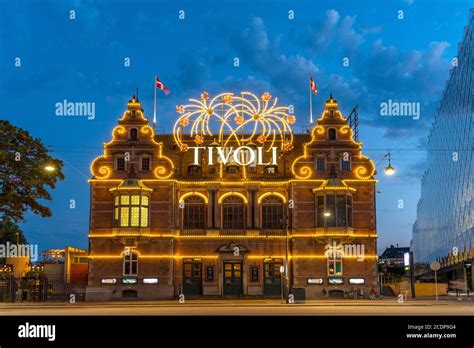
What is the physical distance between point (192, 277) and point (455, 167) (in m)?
57.7

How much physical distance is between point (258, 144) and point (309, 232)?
1059 centimetres

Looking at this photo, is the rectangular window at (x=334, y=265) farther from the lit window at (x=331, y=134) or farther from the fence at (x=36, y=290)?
the fence at (x=36, y=290)

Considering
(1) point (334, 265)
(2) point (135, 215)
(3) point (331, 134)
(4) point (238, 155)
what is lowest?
(1) point (334, 265)

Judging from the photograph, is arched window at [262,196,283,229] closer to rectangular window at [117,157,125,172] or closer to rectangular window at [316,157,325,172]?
rectangular window at [316,157,325,172]

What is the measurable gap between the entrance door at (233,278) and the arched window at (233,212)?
3.48m

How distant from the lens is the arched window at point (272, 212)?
6012 centimetres

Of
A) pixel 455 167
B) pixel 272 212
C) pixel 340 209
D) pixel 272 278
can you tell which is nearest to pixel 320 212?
pixel 340 209

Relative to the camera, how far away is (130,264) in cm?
5853

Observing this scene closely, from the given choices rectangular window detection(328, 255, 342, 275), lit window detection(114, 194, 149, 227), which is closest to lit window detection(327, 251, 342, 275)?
rectangular window detection(328, 255, 342, 275)

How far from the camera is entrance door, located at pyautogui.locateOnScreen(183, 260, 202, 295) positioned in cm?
5919

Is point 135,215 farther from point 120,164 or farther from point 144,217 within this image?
point 120,164

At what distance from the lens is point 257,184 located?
2361 inches

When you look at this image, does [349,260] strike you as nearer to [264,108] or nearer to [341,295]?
[341,295]
